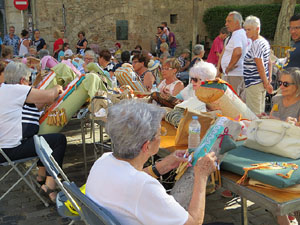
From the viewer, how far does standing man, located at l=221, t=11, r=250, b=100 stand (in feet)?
17.9

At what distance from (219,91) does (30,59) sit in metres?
5.35

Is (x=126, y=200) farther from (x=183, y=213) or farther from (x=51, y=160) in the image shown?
(x=51, y=160)

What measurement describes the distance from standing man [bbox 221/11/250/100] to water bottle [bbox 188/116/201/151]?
3087 mm

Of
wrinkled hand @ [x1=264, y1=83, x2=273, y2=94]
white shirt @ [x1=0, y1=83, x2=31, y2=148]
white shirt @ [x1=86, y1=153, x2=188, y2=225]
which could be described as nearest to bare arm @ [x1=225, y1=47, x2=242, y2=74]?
wrinkled hand @ [x1=264, y1=83, x2=273, y2=94]

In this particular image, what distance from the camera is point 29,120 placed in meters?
3.90

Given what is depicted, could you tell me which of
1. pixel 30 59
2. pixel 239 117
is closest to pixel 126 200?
pixel 239 117

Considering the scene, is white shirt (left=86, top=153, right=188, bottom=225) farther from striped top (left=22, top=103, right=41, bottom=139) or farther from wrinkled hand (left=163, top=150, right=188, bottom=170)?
striped top (left=22, top=103, right=41, bottom=139)

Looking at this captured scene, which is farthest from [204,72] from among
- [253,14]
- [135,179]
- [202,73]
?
[253,14]

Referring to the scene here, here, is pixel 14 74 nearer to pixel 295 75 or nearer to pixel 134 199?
pixel 134 199

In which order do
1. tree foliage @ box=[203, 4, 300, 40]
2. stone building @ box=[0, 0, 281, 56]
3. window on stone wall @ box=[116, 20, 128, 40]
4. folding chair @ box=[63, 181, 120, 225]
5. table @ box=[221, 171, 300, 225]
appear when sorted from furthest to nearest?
tree foliage @ box=[203, 4, 300, 40], window on stone wall @ box=[116, 20, 128, 40], stone building @ box=[0, 0, 281, 56], table @ box=[221, 171, 300, 225], folding chair @ box=[63, 181, 120, 225]

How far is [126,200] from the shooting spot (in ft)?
5.29

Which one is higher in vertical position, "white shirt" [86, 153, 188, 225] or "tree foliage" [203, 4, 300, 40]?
"tree foliage" [203, 4, 300, 40]

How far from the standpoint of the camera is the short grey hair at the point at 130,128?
172 cm

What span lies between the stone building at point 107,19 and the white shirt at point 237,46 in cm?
1104
